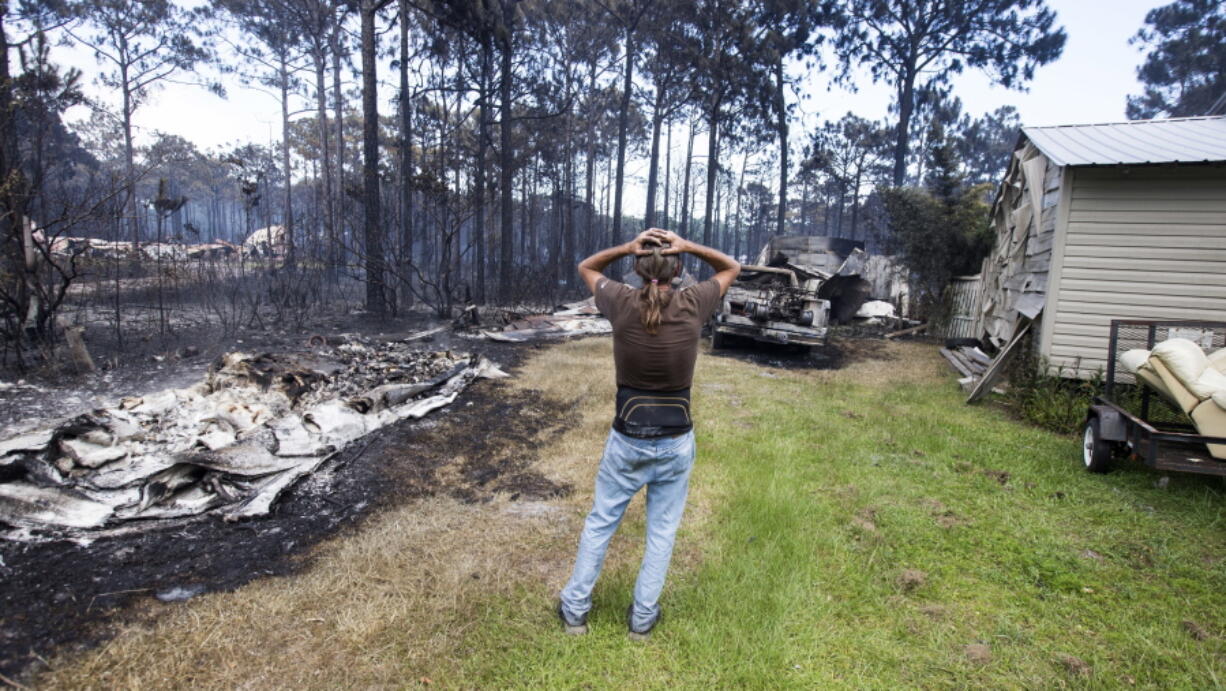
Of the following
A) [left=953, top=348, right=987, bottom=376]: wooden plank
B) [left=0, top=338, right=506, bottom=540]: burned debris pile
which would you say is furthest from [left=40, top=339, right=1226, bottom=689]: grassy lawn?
[left=953, top=348, right=987, bottom=376]: wooden plank

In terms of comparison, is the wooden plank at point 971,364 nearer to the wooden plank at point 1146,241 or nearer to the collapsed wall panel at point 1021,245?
the collapsed wall panel at point 1021,245

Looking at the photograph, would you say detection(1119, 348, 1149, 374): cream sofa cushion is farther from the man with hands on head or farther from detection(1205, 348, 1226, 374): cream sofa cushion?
the man with hands on head

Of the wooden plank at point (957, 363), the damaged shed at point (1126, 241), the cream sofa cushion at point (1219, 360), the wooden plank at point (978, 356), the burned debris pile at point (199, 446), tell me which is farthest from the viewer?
the wooden plank at point (978, 356)

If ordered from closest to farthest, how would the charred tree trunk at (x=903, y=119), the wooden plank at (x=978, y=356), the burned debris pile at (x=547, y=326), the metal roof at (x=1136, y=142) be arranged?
the metal roof at (x=1136, y=142) < the wooden plank at (x=978, y=356) < the burned debris pile at (x=547, y=326) < the charred tree trunk at (x=903, y=119)

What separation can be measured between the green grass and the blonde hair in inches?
59.2

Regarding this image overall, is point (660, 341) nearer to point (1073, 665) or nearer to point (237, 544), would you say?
point (1073, 665)

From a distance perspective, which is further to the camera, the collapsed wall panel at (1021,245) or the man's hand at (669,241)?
the collapsed wall panel at (1021,245)

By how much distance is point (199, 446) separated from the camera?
4.28 metres

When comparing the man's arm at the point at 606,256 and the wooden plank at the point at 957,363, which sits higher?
the man's arm at the point at 606,256

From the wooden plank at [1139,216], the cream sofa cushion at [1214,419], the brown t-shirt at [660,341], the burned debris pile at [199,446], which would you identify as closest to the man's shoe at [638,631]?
the brown t-shirt at [660,341]

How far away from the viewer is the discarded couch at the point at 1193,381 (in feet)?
13.3

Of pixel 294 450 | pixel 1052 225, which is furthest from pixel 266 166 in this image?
pixel 1052 225

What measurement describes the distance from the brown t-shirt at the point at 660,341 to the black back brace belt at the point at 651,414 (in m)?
0.03

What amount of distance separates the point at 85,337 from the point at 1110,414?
12404 millimetres
